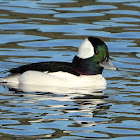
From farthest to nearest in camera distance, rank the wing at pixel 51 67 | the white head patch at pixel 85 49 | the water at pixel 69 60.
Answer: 1. the white head patch at pixel 85 49
2. the wing at pixel 51 67
3. the water at pixel 69 60

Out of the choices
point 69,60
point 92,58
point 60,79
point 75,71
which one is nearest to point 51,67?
point 60,79

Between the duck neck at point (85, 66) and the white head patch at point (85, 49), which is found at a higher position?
the white head patch at point (85, 49)

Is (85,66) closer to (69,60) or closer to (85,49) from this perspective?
(85,49)

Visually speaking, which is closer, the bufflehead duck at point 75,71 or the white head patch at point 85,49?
the bufflehead duck at point 75,71

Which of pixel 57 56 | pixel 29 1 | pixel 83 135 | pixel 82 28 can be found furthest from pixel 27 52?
pixel 83 135

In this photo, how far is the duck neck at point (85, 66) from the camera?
1551 cm

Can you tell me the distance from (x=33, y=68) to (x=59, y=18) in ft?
19.8

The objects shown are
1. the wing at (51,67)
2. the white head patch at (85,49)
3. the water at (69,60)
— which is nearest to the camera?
the water at (69,60)

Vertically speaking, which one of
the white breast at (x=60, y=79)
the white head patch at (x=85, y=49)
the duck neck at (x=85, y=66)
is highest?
the white head patch at (x=85, y=49)

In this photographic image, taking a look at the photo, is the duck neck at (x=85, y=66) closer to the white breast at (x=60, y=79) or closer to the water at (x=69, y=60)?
the white breast at (x=60, y=79)

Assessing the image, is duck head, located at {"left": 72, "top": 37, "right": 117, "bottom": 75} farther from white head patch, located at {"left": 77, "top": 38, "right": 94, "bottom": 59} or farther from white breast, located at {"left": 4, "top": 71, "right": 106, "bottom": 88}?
white breast, located at {"left": 4, "top": 71, "right": 106, "bottom": 88}

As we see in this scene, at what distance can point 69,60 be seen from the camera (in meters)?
17.7

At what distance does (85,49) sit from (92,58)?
0.25 meters

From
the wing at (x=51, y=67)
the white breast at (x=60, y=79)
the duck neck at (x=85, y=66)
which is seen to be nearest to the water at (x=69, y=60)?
the white breast at (x=60, y=79)
